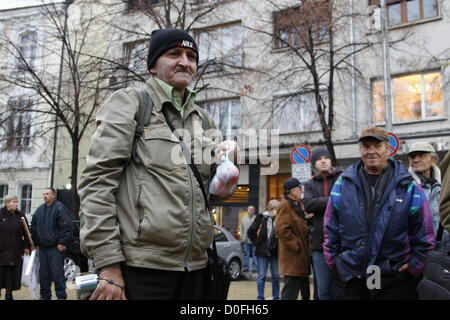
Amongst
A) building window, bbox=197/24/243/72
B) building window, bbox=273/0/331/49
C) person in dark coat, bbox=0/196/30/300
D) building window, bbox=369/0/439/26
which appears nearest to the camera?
person in dark coat, bbox=0/196/30/300

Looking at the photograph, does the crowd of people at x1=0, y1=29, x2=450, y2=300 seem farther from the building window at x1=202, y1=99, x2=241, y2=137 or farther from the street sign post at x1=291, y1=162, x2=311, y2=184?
the building window at x1=202, y1=99, x2=241, y2=137

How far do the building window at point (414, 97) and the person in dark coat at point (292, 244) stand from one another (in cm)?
1082

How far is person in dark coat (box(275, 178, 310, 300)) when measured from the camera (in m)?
6.53

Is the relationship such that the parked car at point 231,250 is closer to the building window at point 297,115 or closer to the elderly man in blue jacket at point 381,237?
the building window at point 297,115

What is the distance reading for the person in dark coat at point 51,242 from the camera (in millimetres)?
8438

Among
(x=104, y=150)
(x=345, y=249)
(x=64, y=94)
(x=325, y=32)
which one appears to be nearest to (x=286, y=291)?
(x=345, y=249)

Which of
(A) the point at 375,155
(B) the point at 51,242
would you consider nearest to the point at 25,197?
(B) the point at 51,242

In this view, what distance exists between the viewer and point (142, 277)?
2.27 metres

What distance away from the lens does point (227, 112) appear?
760 inches

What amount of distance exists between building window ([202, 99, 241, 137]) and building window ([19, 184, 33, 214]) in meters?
11.4

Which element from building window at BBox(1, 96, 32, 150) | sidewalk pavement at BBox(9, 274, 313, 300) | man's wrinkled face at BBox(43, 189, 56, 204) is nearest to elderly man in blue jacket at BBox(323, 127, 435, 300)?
sidewalk pavement at BBox(9, 274, 313, 300)

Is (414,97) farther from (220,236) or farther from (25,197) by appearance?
(25,197)

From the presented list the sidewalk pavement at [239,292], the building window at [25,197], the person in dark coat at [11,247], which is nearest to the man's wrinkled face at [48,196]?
the person in dark coat at [11,247]
